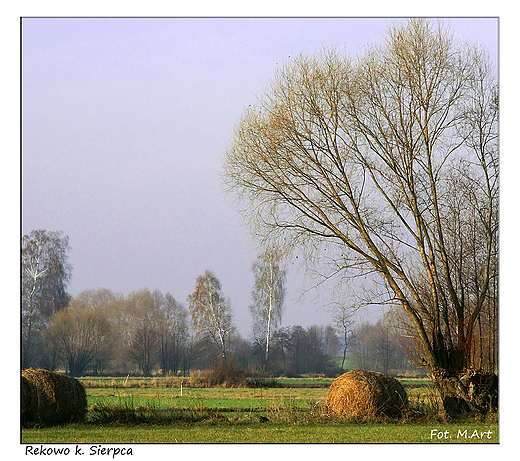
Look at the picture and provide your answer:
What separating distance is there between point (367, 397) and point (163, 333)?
127 ft

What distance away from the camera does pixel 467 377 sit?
14438 mm

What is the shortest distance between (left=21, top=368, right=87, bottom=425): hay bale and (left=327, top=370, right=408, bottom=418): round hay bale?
596cm

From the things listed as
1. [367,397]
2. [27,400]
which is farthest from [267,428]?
[27,400]

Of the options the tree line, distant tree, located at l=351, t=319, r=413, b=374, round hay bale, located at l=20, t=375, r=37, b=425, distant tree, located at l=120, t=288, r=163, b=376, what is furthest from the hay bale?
distant tree, located at l=351, t=319, r=413, b=374

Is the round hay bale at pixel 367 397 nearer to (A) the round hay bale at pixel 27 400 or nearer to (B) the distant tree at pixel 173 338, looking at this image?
(A) the round hay bale at pixel 27 400

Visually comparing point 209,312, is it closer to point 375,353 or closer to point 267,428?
point 375,353

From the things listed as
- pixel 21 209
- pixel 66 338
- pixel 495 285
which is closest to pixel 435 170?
pixel 495 285

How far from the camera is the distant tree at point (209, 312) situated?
150 feet

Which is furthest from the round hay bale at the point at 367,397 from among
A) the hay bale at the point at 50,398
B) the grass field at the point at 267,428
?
the hay bale at the point at 50,398

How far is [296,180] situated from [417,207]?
324 cm

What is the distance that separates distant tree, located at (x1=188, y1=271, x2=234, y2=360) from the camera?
150 ft

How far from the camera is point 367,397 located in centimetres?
1387

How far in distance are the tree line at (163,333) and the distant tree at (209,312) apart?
79mm

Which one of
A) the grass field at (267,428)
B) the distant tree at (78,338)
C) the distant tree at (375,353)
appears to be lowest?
the distant tree at (375,353)
